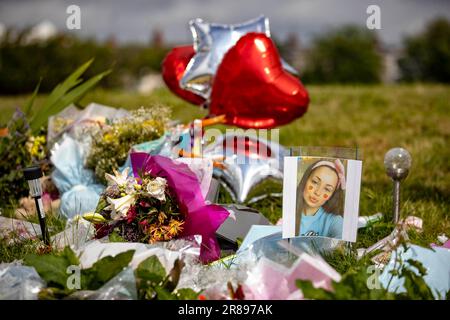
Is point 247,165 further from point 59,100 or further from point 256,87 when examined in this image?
point 59,100

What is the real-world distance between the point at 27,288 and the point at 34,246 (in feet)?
1.74

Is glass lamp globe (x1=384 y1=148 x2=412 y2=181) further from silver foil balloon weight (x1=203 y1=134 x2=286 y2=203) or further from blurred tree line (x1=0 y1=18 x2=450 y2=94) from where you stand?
blurred tree line (x1=0 y1=18 x2=450 y2=94)

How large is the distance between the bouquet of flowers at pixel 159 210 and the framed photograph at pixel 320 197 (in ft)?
0.92

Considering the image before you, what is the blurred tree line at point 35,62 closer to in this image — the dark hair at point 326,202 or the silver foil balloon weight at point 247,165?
the silver foil balloon weight at point 247,165

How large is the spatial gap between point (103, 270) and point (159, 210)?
0.48m

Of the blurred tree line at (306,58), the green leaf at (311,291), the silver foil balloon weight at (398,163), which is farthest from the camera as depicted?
the blurred tree line at (306,58)

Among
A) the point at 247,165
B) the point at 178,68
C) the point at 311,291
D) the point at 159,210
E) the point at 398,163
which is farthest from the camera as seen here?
the point at 178,68

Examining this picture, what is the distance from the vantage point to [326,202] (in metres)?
1.86

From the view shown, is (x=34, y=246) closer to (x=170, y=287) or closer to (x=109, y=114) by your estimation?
(x=170, y=287)

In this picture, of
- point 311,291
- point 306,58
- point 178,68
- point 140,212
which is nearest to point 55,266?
point 140,212

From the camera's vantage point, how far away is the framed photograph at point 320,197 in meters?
1.84

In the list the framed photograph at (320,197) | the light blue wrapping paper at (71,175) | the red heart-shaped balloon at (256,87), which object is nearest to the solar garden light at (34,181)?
the light blue wrapping paper at (71,175)

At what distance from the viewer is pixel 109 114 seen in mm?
3158
